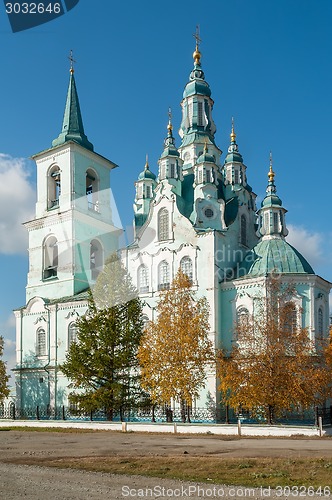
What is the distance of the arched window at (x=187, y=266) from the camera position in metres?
34.4

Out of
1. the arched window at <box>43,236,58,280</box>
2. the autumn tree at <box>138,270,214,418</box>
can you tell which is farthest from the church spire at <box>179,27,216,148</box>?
the autumn tree at <box>138,270,214,418</box>

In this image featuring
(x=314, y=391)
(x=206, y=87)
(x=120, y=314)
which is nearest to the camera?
(x=314, y=391)

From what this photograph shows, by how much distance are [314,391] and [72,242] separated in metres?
19.2

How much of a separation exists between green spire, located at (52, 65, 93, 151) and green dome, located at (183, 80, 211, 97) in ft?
23.9

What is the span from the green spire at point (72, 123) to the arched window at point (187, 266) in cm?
1143

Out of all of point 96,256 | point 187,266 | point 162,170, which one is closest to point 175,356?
point 187,266

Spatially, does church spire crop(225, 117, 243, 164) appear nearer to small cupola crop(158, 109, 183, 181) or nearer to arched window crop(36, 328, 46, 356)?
small cupola crop(158, 109, 183, 181)

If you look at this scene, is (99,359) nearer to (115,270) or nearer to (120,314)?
(120,314)

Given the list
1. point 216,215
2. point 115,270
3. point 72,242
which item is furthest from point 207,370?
point 72,242

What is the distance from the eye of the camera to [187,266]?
34625 mm

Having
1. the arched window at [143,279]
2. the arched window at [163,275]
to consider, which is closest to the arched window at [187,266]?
the arched window at [163,275]

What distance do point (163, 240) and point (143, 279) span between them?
259 cm

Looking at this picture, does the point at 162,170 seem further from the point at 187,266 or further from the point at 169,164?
the point at 187,266

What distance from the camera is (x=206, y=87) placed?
4256 cm
